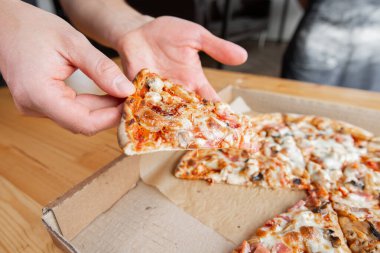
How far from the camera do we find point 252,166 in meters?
0.96

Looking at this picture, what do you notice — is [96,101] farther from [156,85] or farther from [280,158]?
[280,158]

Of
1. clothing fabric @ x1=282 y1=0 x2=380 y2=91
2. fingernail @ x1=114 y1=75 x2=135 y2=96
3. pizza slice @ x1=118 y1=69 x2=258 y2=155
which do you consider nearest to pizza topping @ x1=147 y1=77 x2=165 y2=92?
pizza slice @ x1=118 y1=69 x2=258 y2=155

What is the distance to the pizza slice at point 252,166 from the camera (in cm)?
93

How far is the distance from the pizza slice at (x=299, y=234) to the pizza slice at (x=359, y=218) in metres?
0.02

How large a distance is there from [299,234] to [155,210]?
385mm

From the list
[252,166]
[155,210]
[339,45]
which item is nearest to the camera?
[155,210]

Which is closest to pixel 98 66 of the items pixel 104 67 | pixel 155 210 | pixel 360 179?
pixel 104 67

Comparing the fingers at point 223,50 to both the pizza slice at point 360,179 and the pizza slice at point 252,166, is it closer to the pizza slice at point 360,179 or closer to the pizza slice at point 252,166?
the pizza slice at point 252,166

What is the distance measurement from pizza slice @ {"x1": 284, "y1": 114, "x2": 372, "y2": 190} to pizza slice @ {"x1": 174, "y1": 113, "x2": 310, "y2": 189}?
0.04m

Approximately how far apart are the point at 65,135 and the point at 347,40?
1.31 metres

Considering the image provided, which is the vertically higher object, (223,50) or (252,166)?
(223,50)

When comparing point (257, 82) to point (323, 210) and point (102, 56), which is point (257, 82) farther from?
point (102, 56)


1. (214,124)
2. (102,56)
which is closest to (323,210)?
(214,124)

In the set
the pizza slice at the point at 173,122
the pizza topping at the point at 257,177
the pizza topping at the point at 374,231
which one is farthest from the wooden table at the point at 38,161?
the pizza topping at the point at 374,231
